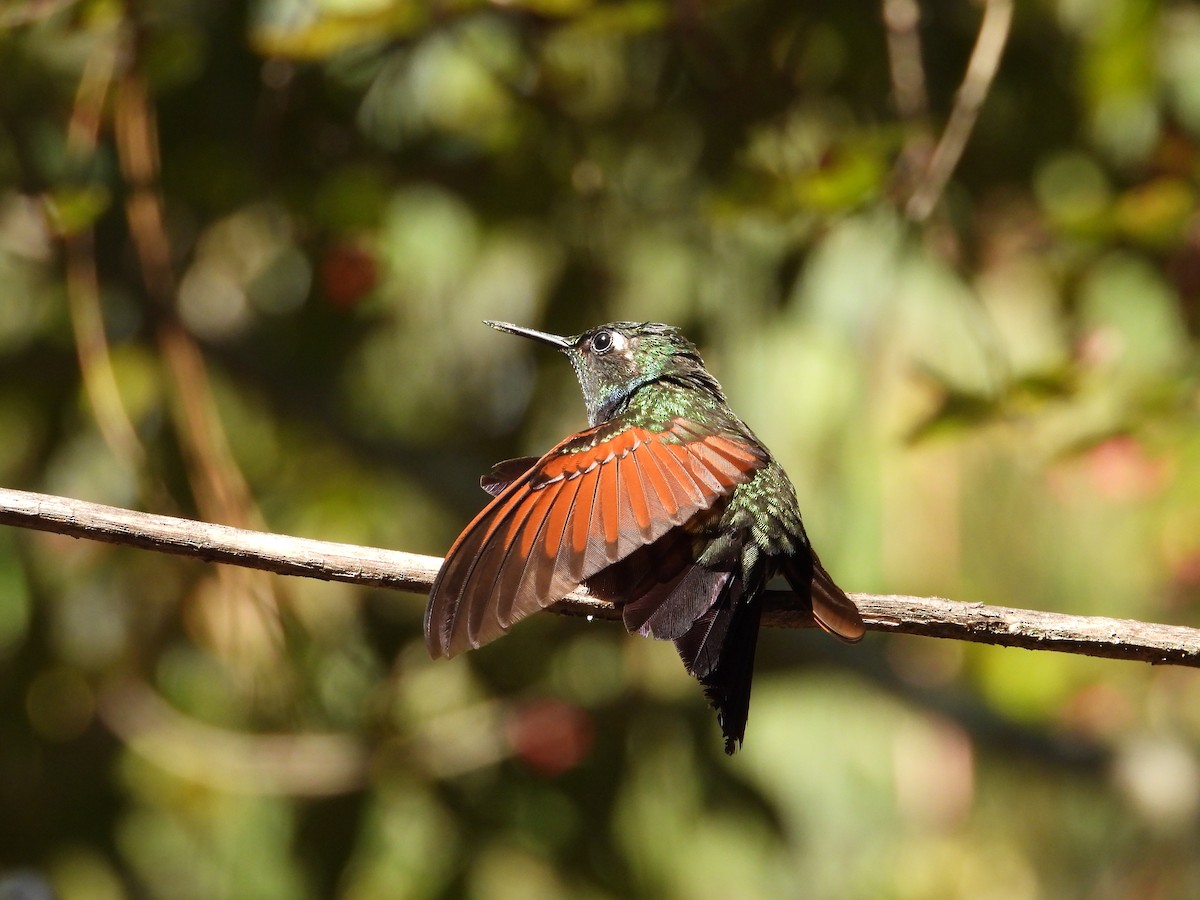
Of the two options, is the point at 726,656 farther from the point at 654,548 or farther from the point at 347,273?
the point at 347,273

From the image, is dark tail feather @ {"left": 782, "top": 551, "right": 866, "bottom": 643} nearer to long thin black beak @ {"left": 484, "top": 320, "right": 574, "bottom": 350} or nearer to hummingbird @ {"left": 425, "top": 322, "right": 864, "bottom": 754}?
hummingbird @ {"left": 425, "top": 322, "right": 864, "bottom": 754}

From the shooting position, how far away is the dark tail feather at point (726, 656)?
6.42 feet

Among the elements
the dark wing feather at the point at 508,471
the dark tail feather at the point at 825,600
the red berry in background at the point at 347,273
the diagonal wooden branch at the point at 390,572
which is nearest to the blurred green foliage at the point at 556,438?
the red berry in background at the point at 347,273

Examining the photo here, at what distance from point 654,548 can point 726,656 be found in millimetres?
258

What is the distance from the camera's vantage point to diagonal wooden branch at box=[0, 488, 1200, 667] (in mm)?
1681

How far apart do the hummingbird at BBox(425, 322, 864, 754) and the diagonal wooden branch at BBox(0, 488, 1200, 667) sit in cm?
6

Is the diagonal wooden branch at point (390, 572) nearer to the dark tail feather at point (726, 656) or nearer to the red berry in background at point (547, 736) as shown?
the dark tail feather at point (726, 656)

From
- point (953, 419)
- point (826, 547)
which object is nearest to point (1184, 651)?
point (953, 419)

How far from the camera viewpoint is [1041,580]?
12.0 ft

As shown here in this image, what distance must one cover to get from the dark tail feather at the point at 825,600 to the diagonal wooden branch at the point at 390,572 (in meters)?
0.02

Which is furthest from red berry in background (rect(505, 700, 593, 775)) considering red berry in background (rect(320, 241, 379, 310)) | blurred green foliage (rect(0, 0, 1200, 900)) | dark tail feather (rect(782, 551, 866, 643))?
dark tail feather (rect(782, 551, 866, 643))

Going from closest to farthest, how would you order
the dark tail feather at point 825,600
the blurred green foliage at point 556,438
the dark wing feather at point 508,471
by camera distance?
the dark tail feather at point 825,600 < the dark wing feather at point 508,471 < the blurred green foliage at point 556,438

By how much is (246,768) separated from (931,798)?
1.97m

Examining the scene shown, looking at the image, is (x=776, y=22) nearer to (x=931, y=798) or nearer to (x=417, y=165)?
(x=417, y=165)
